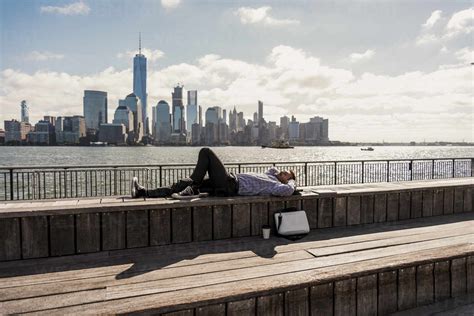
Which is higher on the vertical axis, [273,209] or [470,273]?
[273,209]

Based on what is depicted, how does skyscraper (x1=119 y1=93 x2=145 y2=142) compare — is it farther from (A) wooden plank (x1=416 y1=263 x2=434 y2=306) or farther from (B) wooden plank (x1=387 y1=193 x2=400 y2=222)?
(A) wooden plank (x1=416 y1=263 x2=434 y2=306)

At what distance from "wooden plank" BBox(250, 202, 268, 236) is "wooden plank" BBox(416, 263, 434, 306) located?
6.52 feet

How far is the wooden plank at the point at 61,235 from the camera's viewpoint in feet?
11.7

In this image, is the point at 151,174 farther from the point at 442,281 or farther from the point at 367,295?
the point at 442,281

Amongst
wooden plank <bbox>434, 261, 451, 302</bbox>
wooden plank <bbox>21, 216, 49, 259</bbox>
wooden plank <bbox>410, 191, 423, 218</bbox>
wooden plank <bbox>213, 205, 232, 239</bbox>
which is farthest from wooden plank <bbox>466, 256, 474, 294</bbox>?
wooden plank <bbox>21, 216, 49, 259</bbox>

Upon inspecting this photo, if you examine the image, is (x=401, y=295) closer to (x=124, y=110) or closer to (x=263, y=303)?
(x=263, y=303)

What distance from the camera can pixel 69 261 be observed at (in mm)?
3406

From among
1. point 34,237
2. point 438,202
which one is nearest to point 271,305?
point 34,237

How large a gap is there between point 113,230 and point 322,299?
2.54m

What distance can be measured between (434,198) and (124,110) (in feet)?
570

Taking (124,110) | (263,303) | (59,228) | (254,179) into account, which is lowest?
(263,303)

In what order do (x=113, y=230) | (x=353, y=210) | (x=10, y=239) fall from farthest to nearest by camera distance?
(x=353, y=210) < (x=113, y=230) < (x=10, y=239)

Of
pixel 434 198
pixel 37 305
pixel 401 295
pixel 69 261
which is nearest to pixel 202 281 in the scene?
pixel 37 305

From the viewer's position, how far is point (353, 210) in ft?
16.2
